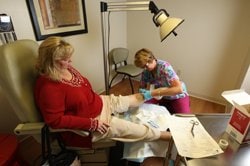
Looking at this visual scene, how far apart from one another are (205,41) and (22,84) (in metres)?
2.19

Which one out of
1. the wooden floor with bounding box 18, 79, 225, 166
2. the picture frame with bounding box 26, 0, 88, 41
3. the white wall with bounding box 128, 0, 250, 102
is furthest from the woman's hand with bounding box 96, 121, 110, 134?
the white wall with bounding box 128, 0, 250, 102

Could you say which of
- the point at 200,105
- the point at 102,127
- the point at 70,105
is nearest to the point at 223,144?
the point at 102,127

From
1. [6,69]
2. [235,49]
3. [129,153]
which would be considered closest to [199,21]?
[235,49]

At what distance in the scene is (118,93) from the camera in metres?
2.69

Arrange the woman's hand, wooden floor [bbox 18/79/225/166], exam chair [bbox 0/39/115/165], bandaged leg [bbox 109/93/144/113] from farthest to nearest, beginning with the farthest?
wooden floor [bbox 18/79/225/166]
bandaged leg [bbox 109/93/144/113]
the woman's hand
exam chair [bbox 0/39/115/165]

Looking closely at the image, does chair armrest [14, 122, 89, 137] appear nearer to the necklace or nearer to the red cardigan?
the red cardigan

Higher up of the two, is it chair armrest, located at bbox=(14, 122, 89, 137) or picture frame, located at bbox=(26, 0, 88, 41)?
picture frame, located at bbox=(26, 0, 88, 41)

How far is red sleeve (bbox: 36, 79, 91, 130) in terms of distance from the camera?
0.93 metres

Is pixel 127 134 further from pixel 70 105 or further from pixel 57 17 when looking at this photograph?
pixel 57 17

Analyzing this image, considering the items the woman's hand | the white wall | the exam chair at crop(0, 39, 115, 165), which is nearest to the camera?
the exam chair at crop(0, 39, 115, 165)

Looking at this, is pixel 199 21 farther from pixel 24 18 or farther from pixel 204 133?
pixel 24 18

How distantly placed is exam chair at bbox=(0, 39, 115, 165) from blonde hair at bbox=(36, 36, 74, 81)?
0.11 meters

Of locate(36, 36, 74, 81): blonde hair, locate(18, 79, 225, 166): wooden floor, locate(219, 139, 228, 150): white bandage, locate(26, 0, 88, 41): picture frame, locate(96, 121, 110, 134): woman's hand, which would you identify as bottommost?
locate(18, 79, 225, 166): wooden floor

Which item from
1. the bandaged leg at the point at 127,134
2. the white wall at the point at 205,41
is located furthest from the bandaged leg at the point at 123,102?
the white wall at the point at 205,41
